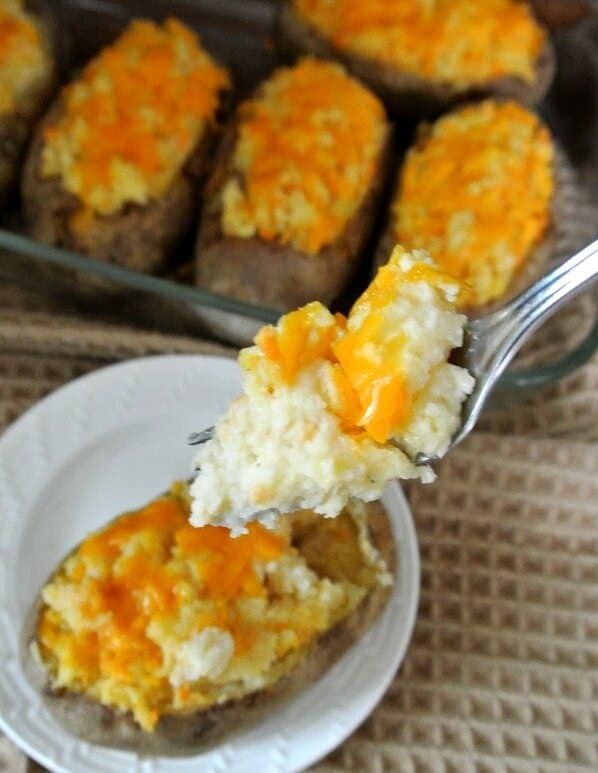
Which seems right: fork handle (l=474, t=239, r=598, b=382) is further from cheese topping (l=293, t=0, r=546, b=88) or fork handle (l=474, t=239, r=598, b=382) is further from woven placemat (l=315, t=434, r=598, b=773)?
cheese topping (l=293, t=0, r=546, b=88)

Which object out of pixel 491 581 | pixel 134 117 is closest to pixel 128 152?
pixel 134 117

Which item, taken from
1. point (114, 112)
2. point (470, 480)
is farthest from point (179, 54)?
point (470, 480)

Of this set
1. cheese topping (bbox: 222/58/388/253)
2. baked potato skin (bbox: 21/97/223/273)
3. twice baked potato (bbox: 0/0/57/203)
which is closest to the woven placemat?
cheese topping (bbox: 222/58/388/253)

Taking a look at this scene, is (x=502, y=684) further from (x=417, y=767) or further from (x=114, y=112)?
(x=114, y=112)

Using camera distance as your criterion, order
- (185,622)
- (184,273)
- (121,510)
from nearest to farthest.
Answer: (185,622) < (121,510) < (184,273)

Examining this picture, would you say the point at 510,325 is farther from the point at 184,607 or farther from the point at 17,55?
the point at 17,55
